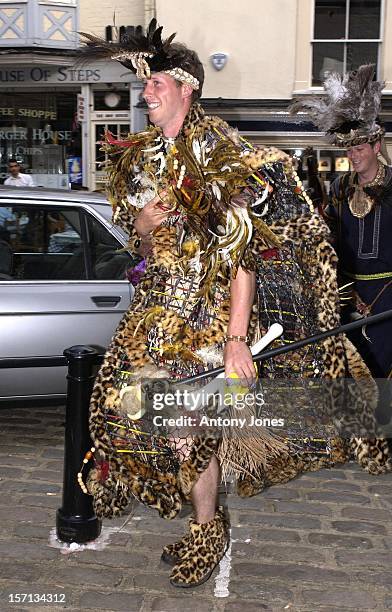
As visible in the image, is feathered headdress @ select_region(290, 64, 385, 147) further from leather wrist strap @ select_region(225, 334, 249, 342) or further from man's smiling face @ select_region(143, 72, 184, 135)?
leather wrist strap @ select_region(225, 334, 249, 342)

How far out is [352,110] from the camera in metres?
4.30

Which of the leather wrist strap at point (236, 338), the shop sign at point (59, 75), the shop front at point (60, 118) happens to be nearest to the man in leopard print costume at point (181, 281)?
the leather wrist strap at point (236, 338)

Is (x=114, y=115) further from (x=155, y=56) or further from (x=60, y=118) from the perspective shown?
(x=155, y=56)

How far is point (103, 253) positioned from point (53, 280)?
0.39 metres

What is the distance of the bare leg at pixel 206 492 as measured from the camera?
2.98 meters

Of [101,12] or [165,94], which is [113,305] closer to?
[165,94]

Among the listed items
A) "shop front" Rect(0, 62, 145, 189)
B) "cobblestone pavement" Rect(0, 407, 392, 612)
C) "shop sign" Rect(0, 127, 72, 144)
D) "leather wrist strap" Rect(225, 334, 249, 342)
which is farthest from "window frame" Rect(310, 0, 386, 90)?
"leather wrist strap" Rect(225, 334, 249, 342)

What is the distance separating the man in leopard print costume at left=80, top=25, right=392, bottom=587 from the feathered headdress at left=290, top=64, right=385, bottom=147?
162 centimetres

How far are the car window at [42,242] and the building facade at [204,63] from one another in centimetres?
985

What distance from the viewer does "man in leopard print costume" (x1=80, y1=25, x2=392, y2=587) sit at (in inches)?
Answer: 106

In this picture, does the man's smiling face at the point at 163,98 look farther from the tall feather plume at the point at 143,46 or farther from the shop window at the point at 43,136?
the shop window at the point at 43,136

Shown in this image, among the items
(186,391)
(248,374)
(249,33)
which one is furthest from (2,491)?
(249,33)

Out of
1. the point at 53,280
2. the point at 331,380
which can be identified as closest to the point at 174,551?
the point at 331,380

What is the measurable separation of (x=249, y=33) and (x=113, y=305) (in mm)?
11129
